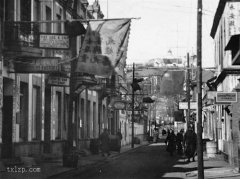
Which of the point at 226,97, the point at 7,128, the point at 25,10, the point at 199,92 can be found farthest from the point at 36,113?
the point at 226,97

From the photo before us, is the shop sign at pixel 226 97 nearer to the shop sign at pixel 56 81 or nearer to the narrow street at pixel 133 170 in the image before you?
the narrow street at pixel 133 170

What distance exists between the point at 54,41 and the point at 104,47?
97.5 inches

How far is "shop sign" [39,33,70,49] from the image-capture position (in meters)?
20.5

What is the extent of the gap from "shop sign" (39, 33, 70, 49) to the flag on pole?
1407 mm

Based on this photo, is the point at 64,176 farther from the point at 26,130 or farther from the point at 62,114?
the point at 62,114

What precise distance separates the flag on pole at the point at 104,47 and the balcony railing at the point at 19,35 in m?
3.36

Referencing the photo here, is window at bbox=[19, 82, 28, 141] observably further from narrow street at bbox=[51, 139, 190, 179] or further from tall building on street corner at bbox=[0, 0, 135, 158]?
narrow street at bbox=[51, 139, 190, 179]

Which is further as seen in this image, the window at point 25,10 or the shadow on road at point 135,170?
the window at point 25,10

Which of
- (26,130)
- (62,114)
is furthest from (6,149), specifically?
(62,114)

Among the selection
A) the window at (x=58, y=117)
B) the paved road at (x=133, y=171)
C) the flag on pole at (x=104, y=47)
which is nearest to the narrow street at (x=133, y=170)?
the paved road at (x=133, y=171)

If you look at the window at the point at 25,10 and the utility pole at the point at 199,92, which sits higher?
the window at the point at 25,10

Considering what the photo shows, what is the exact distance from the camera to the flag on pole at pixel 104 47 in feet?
61.4

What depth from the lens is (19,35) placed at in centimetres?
2222

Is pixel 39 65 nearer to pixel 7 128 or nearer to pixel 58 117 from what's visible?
pixel 7 128
